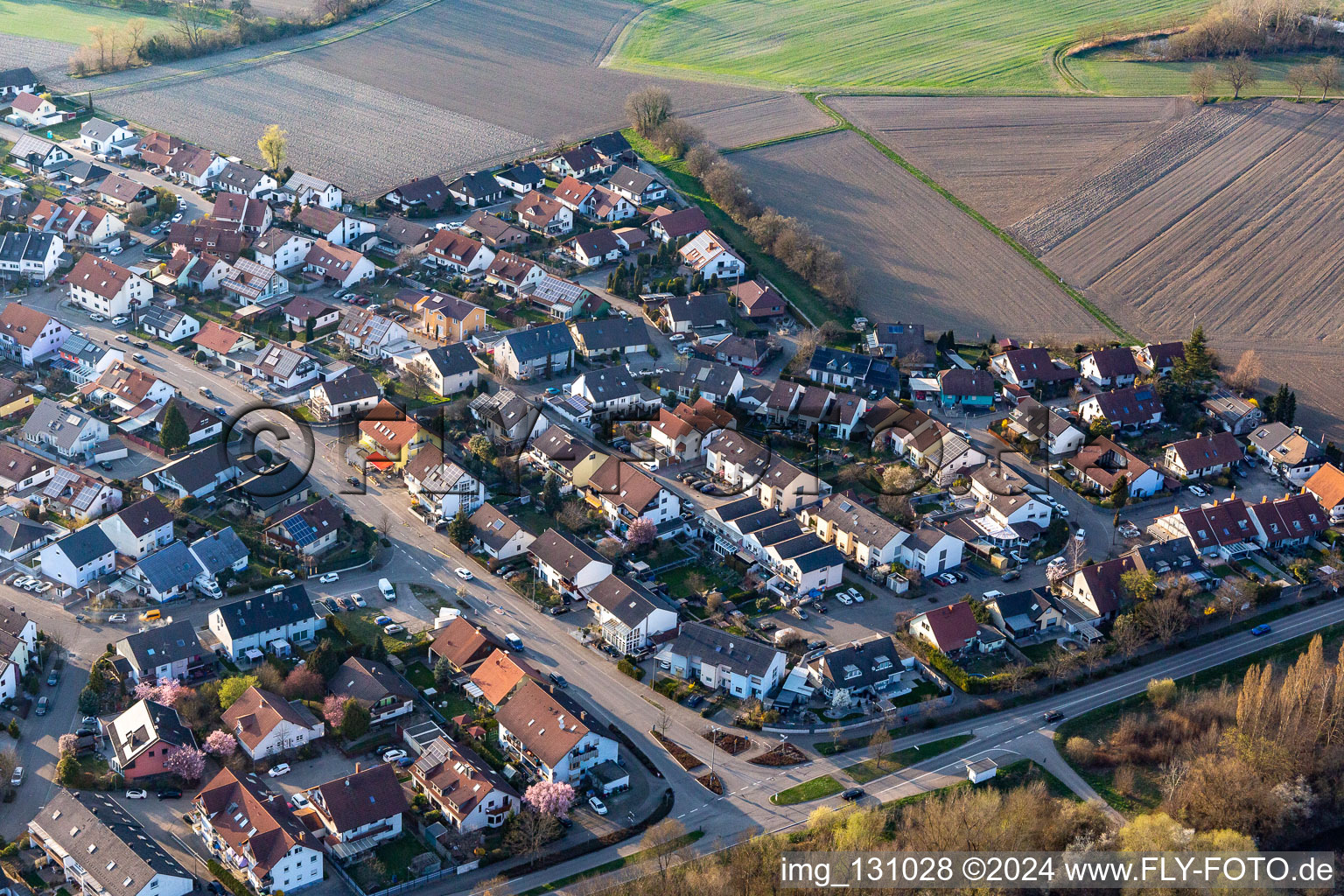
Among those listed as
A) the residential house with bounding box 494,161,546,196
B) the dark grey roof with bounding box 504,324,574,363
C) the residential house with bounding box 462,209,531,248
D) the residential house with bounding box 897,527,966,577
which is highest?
the residential house with bounding box 494,161,546,196

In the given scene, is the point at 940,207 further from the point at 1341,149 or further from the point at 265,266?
the point at 265,266

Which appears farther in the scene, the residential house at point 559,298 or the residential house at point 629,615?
the residential house at point 559,298

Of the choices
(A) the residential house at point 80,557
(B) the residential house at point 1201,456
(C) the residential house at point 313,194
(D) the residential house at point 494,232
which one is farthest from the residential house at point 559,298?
Answer: (B) the residential house at point 1201,456

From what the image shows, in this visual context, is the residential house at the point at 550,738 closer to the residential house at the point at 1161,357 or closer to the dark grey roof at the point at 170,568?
the dark grey roof at the point at 170,568

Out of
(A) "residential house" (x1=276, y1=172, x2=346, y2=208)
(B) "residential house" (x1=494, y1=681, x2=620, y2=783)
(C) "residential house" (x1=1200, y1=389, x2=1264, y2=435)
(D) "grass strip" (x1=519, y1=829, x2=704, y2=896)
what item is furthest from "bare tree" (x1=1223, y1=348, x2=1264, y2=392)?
(A) "residential house" (x1=276, y1=172, x2=346, y2=208)

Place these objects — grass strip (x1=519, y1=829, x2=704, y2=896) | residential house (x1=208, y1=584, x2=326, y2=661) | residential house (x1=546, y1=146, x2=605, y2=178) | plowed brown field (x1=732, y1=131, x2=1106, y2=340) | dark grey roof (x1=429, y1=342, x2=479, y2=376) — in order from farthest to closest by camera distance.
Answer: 1. residential house (x1=546, y1=146, x2=605, y2=178)
2. plowed brown field (x1=732, y1=131, x2=1106, y2=340)
3. dark grey roof (x1=429, y1=342, x2=479, y2=376)
4. residential house (x1=208, y1=584, x2=326, y2=661)
5. grass strip (x1=519, y1=829, x2=704, y2=896)

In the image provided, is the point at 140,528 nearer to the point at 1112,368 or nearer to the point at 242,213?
the point at 242,213

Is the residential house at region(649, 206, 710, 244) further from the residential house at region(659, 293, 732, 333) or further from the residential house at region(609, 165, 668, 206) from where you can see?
the residential house at region(659, 293, 732, 333)

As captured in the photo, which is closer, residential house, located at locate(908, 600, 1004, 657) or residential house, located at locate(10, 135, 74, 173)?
residential house, located at locate(908, 600, 1004, 657)
